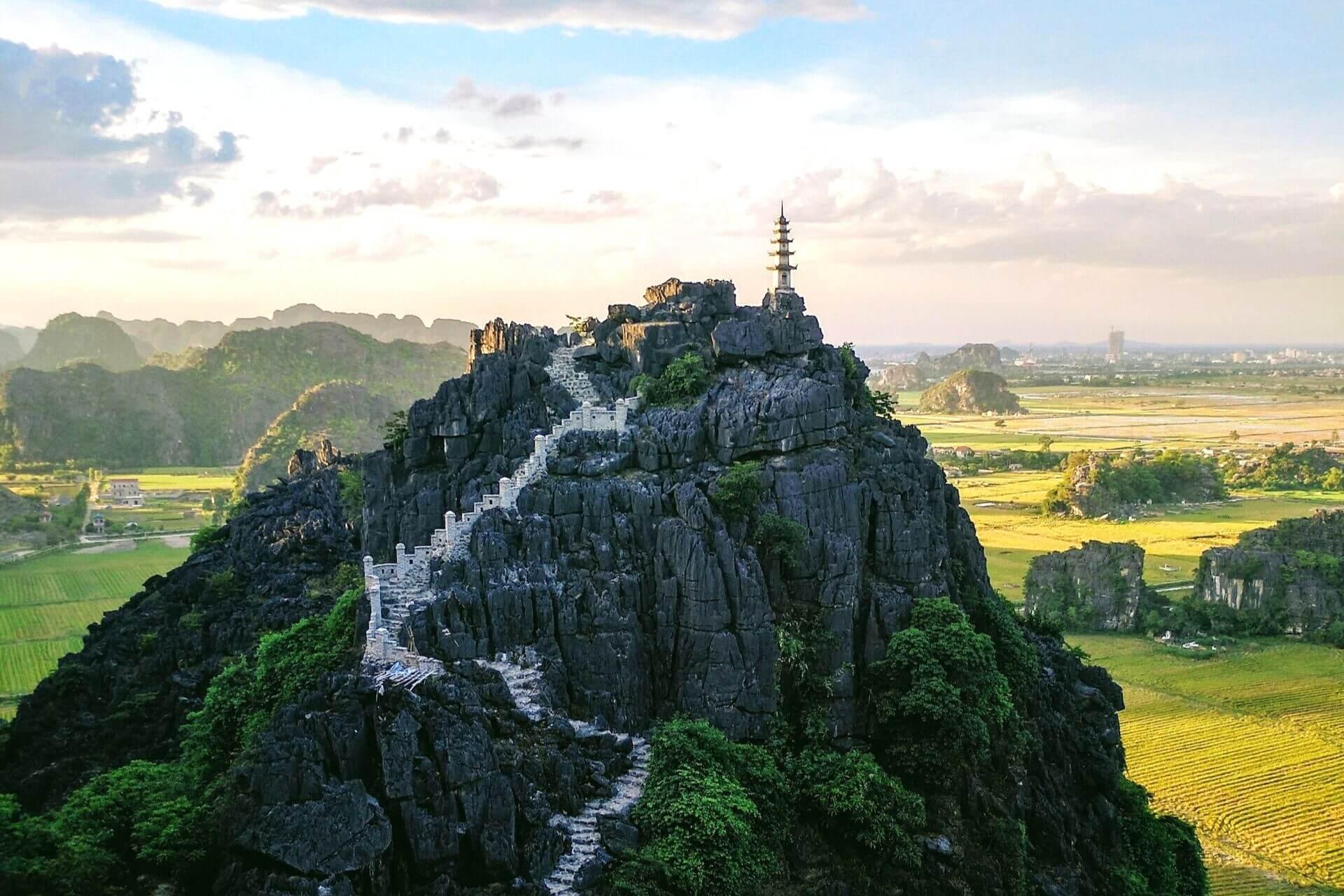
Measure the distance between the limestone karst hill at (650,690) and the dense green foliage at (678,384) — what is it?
126 mm

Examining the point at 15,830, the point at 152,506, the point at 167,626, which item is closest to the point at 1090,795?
the point at 15,830

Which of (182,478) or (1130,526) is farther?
(182,478)

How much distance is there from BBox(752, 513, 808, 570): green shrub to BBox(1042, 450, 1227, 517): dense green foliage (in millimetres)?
102111

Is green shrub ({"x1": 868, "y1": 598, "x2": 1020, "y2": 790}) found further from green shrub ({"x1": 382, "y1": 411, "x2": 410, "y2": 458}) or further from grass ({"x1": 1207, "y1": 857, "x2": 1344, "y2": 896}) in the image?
green shrub ({"x1": 382, "y1": 411, "x2": 410, "y2": 458})

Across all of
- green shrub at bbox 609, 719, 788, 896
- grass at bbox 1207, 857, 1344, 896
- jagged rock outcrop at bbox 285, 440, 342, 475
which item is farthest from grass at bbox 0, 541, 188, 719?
grass at bbox 1207, 857, 1344, 896

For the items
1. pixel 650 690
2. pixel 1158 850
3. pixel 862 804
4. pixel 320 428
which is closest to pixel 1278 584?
pixel 1158 850

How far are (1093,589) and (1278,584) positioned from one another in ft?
45.7

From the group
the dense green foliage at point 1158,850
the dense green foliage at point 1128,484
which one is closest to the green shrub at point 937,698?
the dense green foliage at point 1158,850

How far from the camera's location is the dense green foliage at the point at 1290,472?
506 ft

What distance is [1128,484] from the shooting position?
459 ft

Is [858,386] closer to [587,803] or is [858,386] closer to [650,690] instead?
[650,690]

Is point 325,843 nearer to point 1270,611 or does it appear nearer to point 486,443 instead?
point 486,443

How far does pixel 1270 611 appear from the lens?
286 feet

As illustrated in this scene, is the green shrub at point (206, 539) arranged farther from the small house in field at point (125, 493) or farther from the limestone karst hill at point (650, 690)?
the small house in field at point (125, 493)
